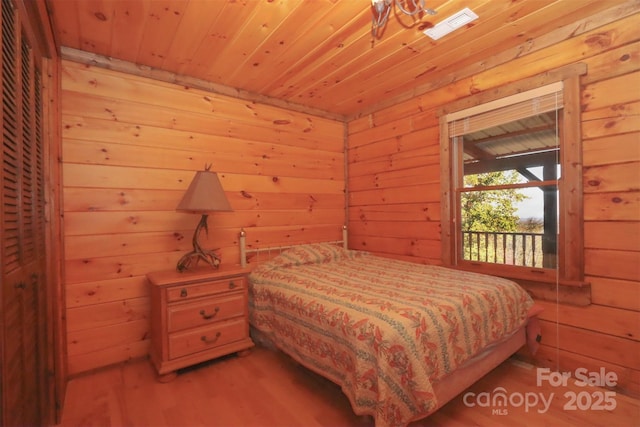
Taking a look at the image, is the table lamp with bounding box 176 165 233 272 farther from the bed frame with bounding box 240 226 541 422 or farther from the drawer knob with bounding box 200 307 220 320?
the bed frame with bounding box 240 226 541 422

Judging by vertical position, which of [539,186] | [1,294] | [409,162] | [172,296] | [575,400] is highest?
[409,162]

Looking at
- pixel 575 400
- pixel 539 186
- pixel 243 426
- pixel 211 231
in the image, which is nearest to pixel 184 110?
pixel 211 231

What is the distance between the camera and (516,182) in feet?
7.89

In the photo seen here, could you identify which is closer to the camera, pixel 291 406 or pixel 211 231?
pixel 291 406

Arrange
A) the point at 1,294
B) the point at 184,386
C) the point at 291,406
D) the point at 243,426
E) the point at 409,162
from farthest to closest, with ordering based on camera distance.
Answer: the point at 409,162
the point at 184,386
the point at 291,406
the point at 243,426
the point at 1,294

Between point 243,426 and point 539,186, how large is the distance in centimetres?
244

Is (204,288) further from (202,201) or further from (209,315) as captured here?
(202,201)

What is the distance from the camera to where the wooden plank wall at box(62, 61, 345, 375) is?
86.6 inches

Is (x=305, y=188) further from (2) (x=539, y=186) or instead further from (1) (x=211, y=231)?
(2) (x=539, y=186)

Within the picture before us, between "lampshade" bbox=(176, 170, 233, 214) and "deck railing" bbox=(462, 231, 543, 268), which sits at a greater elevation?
"lampshade" bbox=(176, 170, 233, 214)

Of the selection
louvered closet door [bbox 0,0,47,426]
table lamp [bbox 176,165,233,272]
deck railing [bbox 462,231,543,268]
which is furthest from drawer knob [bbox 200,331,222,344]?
deck railing [bbox 462,231,543,268]

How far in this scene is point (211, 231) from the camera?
2748 mm

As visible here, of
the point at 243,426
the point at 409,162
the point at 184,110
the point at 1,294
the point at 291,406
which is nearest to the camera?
the point at 1,294

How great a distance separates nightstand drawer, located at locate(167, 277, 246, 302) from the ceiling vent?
7.18 ft
